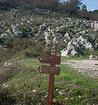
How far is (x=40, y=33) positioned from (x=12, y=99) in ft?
43.1

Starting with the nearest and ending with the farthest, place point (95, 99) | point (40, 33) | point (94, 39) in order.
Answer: point (95, 99) → point (94, 39) → point (40, 33)

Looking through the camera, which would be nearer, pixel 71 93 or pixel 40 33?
pixel 71 93

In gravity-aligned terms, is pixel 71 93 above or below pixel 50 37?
below

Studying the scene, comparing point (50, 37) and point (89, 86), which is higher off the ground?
point (50, 37)

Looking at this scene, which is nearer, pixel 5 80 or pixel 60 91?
pixel 60 91

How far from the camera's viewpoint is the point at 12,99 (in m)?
5.87

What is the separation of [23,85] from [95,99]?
94.6 inches

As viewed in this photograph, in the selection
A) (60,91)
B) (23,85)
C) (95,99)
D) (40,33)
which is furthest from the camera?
(40,33)

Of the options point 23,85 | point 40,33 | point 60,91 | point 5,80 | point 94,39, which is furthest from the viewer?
point 40,33

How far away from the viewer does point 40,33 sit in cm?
1859

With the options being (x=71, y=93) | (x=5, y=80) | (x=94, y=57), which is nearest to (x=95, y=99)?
(x=71, y=93)

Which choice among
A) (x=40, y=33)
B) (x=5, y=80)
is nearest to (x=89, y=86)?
(x=5, y=80)

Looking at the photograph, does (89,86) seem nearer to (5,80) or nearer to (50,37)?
(5,80)

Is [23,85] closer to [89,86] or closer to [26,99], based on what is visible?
[26,99]
